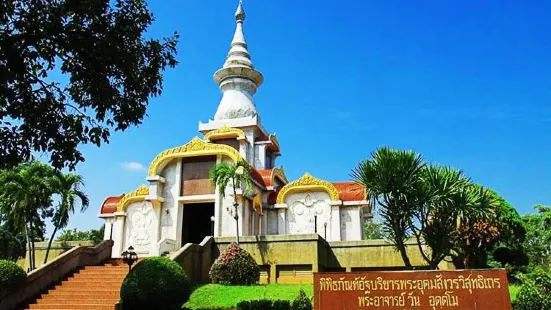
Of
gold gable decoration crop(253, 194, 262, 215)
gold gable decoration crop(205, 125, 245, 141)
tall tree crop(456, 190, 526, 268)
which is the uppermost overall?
gold gable decoration crop(205, 125, 245, 141)

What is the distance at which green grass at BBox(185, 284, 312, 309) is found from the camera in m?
15.5

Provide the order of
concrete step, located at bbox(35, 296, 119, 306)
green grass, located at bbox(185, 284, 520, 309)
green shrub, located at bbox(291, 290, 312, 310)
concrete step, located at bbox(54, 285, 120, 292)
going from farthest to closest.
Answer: concrete step, located at bbox(54, 285, 120, 292)
concrete step, located at bbox(35, 296, 119, 306)
green grass, located at bbox(185, 284, 520, 309)
green shrub, located at bbox(291, 290, 312, 310)

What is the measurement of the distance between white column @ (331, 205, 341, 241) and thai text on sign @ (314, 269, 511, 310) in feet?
50.2

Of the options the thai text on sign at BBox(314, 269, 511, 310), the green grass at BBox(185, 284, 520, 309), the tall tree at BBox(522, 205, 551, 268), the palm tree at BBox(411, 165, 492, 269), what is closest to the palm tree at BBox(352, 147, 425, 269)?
the palm tree at BBox(411, 165, 492, 269)

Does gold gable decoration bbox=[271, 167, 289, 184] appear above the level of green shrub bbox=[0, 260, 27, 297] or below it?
above

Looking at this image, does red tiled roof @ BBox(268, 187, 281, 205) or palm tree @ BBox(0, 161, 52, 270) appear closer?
palm tree @ BBox(0, 161, 52, 270)

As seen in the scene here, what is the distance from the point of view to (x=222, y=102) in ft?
113

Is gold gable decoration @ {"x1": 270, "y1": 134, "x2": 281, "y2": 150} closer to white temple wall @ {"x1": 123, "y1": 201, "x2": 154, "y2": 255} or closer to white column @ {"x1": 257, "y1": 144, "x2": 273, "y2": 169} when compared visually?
white column @ {"x1": 257, "y1": 144, "x2": 273, "y2": 169}

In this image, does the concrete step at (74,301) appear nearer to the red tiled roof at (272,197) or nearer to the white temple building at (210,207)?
the white temple building at (210,207)

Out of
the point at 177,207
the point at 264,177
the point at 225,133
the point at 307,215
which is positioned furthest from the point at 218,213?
the point at 225,133

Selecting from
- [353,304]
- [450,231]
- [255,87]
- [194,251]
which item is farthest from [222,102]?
[353,304]

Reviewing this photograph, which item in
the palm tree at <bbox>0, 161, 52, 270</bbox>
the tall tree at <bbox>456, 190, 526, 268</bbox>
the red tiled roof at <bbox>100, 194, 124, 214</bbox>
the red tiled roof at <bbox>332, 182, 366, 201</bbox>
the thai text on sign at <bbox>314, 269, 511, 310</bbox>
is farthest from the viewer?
the red tiled roof at <bbox>100, 194, 124, 214</bbox>

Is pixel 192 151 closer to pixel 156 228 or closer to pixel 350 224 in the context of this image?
pixel 156 228

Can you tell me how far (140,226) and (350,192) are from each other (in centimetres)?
1122
